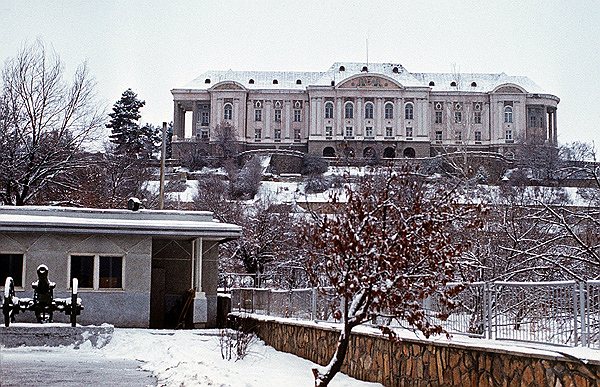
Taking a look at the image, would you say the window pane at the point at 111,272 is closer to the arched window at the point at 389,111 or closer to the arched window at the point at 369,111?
the arched window at the point at 369,111

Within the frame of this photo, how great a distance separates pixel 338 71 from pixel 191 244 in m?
101

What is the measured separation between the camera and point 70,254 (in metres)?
24.6

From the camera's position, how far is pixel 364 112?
12012cm

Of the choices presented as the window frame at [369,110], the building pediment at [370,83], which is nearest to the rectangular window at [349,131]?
the window frame at [369,110]

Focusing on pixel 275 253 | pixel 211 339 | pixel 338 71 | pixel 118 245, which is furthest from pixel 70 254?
pixel 338 71

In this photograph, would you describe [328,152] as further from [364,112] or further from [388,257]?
[388,257]

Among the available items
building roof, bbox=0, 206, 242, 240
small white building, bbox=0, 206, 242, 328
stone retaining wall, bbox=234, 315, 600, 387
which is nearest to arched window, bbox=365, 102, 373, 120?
building roof, bbox=0, 206, 242, 240

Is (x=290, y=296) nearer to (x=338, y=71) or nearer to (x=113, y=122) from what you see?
(x=113, y=122)

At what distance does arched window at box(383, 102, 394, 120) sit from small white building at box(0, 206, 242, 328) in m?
95.4

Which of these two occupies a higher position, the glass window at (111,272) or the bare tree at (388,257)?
the bare tree at (388,257)

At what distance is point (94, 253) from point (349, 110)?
96934mm

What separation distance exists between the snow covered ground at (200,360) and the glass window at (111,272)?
2099 mm

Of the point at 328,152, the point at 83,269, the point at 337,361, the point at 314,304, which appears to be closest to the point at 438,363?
the point at 337,361

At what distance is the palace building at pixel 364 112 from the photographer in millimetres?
119312
